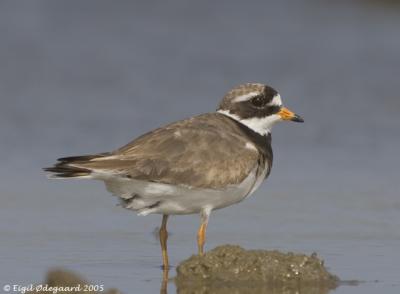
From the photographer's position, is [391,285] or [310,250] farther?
[310,250]

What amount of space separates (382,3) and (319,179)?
7.47 m

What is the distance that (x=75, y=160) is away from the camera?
8.76 m

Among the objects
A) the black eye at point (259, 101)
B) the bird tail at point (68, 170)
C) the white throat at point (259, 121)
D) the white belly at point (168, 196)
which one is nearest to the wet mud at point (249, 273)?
the white belly at point (168, 196)

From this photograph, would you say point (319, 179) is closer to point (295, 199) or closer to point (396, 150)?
point (295, 199)

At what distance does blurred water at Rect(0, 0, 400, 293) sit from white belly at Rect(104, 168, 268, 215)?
0.54m

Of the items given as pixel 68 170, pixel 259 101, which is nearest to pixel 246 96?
pixel 259 101

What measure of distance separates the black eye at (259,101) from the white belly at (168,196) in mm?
978

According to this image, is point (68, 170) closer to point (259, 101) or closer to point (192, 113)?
point (259, 101)

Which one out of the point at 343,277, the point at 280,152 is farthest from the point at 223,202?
the point at 280,152

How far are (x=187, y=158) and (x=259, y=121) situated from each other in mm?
1193

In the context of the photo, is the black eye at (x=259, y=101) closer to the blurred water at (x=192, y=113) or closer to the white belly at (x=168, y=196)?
the white belly at (x=168, y=196)

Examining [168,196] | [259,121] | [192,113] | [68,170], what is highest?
[192,113]

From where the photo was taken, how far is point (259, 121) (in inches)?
393

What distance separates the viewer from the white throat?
9.97 m
